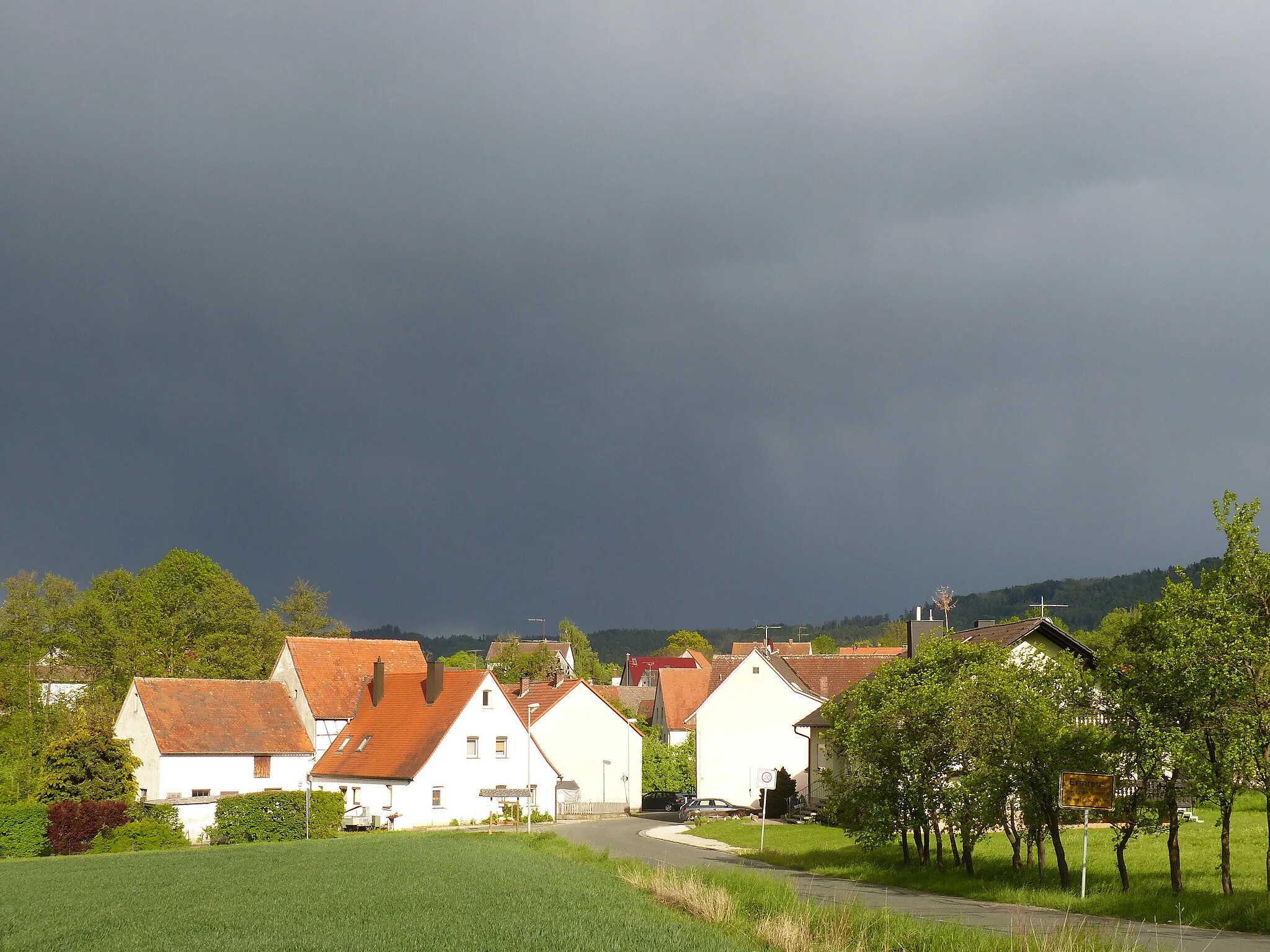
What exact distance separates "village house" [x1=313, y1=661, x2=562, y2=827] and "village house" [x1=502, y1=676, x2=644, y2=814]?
381 cm

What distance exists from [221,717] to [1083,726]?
5391cm

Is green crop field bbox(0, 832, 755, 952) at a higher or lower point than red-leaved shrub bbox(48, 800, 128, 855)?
higher

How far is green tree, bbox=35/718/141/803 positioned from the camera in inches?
2226

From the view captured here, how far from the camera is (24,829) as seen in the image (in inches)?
2072

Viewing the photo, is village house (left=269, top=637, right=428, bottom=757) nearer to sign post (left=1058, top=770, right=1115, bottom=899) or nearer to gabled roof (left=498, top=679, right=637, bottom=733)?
gabled roof (left=498, top=679, right=637, bottom=733)

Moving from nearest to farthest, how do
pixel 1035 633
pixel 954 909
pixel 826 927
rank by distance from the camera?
pixel 826 927
pixel 954 909
pixel 1035 633

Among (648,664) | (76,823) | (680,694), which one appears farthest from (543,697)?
(648,664)

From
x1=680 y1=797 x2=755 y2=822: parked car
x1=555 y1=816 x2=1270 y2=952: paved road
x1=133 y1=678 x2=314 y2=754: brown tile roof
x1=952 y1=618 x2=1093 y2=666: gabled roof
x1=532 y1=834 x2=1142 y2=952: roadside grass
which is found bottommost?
x1=680 y1=797 x2=755 y2=822: parked car

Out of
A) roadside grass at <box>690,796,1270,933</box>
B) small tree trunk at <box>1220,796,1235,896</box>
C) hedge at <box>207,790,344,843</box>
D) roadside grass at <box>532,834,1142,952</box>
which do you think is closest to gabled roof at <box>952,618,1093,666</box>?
roadside grass at <box>690,796,1270,933</box>

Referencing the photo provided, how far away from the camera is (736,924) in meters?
21.3

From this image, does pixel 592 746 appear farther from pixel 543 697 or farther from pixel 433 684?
pixel 433 684

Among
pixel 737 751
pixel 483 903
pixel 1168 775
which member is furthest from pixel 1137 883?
pixel 737 751

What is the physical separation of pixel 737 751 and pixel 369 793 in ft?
71.7

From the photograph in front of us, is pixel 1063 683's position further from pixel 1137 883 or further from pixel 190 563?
pixel 190 563
